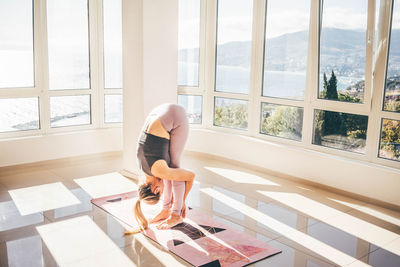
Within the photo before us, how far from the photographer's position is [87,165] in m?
6.03

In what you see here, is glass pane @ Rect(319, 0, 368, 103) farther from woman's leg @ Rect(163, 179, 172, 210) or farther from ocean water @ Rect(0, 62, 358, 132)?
woman's leg @ Rect(163, 179, 172, 210)

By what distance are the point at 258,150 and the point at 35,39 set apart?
3335 millimetres

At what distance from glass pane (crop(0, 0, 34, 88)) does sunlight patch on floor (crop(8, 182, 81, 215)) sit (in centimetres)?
156

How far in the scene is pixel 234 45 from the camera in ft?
20.6

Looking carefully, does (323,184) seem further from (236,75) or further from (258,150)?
(236,75)

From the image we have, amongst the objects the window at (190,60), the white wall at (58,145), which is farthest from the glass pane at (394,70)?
the white wall at (58,145)

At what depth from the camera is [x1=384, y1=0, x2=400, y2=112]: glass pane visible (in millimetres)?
4586

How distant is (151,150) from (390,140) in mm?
2670

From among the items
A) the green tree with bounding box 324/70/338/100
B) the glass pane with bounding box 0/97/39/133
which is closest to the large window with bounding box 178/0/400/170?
the green tree with bounding box 324/70/338/100

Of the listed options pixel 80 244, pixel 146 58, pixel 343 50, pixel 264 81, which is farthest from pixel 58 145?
pixel 343 50

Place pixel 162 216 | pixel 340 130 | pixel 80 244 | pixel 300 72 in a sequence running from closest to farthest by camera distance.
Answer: pixel 80 244 < pixel 162 216 < pixel 340 130 < pixel 300 72

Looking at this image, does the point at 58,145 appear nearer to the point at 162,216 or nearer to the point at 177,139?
the point at 162,216

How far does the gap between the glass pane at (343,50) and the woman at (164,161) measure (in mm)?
2230

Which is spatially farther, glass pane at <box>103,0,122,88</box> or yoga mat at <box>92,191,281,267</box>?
glass pane at <box>103,0,122,88</box>
